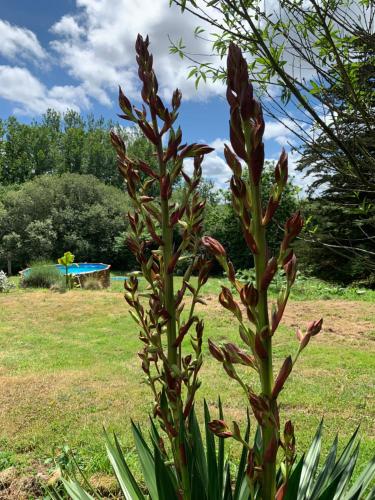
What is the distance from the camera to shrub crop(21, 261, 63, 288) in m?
16.0

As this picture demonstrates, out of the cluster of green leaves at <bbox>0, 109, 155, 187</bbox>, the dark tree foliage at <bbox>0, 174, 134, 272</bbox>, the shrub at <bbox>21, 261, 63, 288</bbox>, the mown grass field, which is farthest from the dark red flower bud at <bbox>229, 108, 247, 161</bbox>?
the cluster of green leaves at <bbox>0, 109, 155, 187</bbox>

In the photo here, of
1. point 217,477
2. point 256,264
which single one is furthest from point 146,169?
point 217,477

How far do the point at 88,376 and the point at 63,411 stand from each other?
1.36 m

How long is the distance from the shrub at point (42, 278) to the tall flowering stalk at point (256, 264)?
15.6m

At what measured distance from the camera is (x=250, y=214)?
34.1 inches

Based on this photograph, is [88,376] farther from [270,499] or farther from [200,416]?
[270,499]

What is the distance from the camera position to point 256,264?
0.86 m

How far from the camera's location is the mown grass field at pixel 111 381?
425 centimetres

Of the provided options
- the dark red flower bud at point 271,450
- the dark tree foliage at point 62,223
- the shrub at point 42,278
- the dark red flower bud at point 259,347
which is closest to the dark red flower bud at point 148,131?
the dark red flower bud at point 259,347

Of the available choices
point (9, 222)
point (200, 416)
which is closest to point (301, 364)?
point (200, 416)

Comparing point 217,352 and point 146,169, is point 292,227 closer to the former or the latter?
point 217,352

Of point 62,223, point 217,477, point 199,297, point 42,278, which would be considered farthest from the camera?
point 62,223

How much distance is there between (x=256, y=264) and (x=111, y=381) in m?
5.70

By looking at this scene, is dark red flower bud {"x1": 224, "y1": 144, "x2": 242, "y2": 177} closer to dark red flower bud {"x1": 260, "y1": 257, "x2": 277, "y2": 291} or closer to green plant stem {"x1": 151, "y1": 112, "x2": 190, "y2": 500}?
dark red flower bud {"x1": 260, "y1": 257, "x2": 277, "y2": 291}
